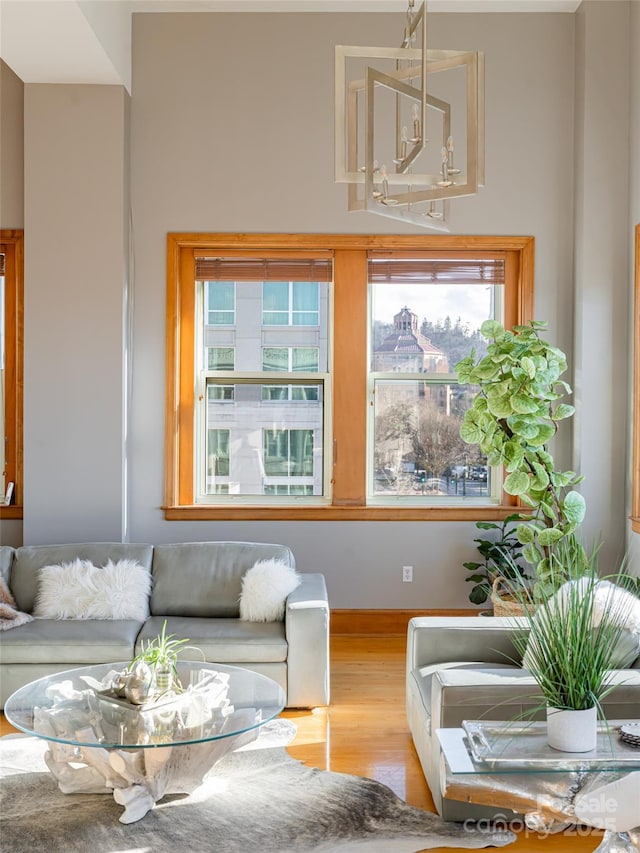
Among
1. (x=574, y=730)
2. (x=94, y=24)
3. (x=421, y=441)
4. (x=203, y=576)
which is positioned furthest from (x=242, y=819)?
(x=94, y=24)

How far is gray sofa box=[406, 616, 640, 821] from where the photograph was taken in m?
2.62

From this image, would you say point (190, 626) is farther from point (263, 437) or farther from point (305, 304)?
point (305, 304)

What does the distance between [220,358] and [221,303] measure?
35 centimetres

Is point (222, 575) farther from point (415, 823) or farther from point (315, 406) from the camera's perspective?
point (415, 823)

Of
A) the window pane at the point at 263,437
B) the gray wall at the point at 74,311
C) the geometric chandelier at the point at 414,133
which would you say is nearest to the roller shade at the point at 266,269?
the gray wall at the point at 74,311

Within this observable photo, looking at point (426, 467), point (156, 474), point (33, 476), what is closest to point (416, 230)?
point (426, 467)

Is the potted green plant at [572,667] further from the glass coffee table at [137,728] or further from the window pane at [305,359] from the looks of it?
the window pane at [305,359]

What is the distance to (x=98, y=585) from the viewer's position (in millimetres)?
4016

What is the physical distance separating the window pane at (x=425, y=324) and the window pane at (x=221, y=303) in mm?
915

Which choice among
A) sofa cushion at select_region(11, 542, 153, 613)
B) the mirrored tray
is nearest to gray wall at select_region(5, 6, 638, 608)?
sofa cushion at select_region(11, 542, 153, 613)

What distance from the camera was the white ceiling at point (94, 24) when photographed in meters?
3.88

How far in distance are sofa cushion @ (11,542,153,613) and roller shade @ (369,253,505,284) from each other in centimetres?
225

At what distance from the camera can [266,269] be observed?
5.06 meters

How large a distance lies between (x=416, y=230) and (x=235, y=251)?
1143mm
